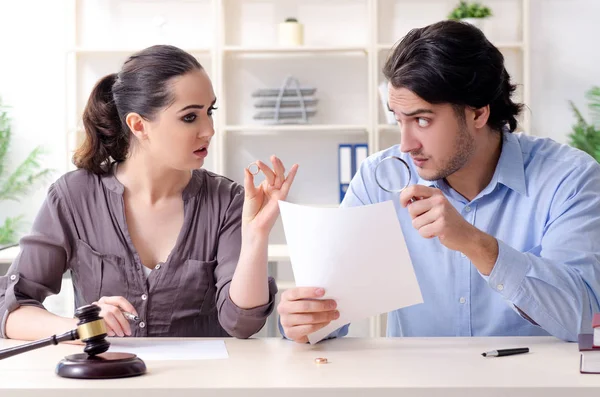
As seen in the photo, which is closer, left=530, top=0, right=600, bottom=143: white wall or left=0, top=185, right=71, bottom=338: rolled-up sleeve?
left=0, top=185, right=71, bottom=338: rolled-up sleeve

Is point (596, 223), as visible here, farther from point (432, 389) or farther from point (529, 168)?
point (432, 389)

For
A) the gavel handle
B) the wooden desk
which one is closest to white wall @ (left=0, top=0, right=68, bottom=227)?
the wooden desk

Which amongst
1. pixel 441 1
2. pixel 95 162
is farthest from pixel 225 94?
pixel 95 162

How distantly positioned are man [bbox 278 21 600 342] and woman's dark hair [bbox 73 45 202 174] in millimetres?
539

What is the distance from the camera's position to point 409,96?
1.95 meters

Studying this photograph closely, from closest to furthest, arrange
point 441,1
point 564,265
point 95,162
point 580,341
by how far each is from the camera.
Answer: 1. point 580,341
2. point 564,265
3. point 95,162
4. point 441,1

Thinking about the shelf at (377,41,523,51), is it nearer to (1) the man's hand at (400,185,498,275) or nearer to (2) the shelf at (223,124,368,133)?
(2) the shelf at (223,124,368,133)

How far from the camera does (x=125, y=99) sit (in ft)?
7.20

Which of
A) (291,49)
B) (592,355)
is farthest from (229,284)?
(291,49)

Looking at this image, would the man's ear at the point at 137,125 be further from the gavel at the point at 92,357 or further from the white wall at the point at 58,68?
the white wall at the point at 58,68

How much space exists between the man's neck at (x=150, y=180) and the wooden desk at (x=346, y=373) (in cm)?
57

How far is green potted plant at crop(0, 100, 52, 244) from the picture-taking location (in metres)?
4.73

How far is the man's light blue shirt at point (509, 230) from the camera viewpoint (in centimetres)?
179

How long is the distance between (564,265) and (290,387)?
0.70 meters
